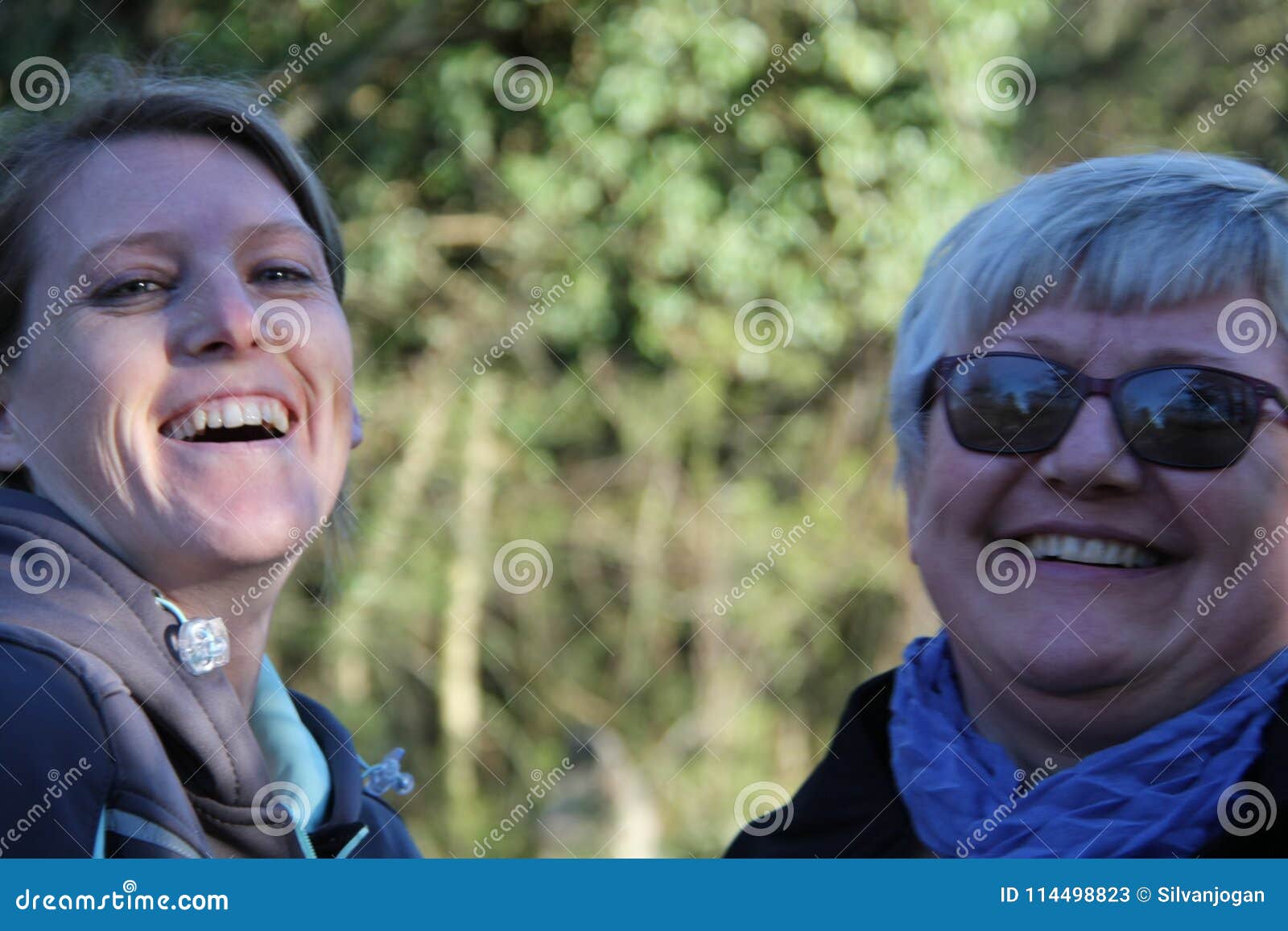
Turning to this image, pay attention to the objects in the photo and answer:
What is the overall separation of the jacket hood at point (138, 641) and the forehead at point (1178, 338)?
122cm

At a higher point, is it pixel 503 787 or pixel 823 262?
pixel 823 262

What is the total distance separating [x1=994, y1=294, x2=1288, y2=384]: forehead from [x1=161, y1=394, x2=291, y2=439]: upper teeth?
3.60ft

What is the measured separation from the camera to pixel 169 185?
185cm

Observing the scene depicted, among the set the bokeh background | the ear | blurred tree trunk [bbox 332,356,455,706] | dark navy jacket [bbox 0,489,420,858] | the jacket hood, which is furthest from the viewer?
blurred tree trunk [bbox 332,356,455,706]

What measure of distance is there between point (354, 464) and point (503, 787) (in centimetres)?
208

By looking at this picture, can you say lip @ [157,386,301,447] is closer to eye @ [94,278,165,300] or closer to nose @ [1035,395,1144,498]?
eye @ [94,278,165,300]

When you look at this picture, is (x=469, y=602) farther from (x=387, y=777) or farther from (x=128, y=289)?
(x=128, y=289)

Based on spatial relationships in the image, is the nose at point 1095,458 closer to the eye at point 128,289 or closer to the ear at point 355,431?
the ear at point 355,431

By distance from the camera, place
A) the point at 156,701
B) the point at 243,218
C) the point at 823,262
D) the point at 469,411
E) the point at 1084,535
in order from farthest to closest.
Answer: the point at 469,411
the point at 823,262
the point at 243,218
the point at 1084,535
the point at 156,701

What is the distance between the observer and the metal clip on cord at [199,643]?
176 centimetres

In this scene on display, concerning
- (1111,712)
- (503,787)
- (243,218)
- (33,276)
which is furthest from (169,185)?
(503,787)

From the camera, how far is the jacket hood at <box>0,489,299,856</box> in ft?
5.37

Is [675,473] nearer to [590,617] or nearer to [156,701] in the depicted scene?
[590,617]

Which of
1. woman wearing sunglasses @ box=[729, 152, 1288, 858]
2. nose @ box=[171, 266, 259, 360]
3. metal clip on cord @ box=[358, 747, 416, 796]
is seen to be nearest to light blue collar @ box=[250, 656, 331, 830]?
metal clip on cord @ box=[358, 747, 416, 796]
